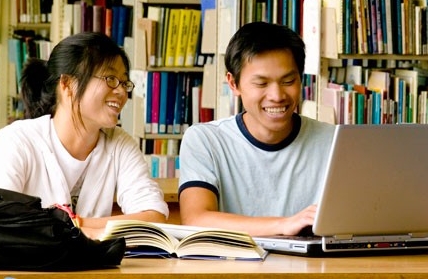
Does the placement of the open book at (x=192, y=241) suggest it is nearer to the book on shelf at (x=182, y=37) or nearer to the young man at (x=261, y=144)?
the young man at (x=261, y=144)

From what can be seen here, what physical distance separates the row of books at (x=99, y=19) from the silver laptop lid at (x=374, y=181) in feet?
16.8

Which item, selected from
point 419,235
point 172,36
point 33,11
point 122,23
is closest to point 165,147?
point 172,36

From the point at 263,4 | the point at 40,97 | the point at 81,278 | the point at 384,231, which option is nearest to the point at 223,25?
the point at 263,4

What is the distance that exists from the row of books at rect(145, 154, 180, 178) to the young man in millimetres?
3251

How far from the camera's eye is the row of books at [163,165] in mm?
6543

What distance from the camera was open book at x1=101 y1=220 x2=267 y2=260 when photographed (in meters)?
2.50

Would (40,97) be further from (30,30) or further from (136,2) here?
(30,30)

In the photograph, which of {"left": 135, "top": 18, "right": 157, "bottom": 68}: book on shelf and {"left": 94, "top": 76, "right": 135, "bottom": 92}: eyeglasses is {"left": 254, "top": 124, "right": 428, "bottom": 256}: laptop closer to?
{"left": 94, "top": 76, "right": 135, "bottom": 92}: eyeglasses

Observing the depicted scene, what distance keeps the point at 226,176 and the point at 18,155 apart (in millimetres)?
568

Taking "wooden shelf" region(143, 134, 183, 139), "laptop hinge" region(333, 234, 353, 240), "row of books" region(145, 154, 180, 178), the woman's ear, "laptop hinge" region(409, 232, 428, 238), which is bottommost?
"row of books" region(145, 154, 180, 178)

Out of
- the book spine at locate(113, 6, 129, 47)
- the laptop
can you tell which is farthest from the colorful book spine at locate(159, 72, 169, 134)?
the laptop

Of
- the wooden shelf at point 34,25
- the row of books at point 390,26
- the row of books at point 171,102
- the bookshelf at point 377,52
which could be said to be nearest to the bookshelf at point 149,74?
the row of books at point 171,102

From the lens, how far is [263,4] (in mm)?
5648

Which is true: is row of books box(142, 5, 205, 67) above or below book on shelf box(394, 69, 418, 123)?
above
